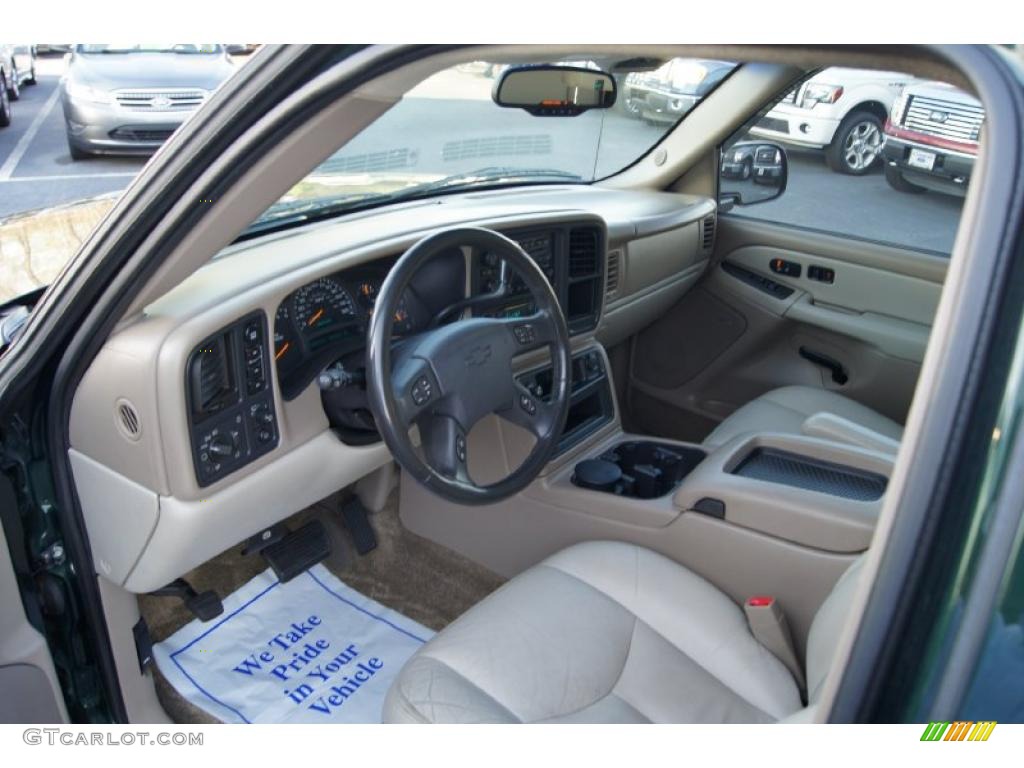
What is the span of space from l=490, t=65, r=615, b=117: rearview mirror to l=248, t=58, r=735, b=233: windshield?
40 mm

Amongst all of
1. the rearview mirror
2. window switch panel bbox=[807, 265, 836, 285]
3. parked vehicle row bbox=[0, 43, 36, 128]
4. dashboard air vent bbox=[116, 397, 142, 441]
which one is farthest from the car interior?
parked vehicle row bbox=[0, 43, 36, 128]

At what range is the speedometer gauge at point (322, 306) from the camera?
76.5 inches

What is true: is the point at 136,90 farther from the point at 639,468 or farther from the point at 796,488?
the point at 796,488

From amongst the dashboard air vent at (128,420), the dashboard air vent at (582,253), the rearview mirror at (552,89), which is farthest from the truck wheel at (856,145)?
the dashboard air vent at (128,420)

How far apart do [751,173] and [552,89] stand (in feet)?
4.87

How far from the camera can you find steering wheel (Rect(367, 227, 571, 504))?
165 centimetres

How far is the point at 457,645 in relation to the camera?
1716 mm

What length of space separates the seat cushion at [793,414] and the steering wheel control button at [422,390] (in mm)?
1178

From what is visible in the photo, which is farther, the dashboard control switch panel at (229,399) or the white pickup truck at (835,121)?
the white pickup truck at (835,121)

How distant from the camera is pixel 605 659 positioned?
173 centimetres

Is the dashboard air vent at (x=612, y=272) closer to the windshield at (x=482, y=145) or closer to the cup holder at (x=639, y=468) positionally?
the windshield at (x=482, y=145)

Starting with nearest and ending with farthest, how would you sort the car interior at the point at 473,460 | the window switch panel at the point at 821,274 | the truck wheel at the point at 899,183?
the car interior at the point at 473,460 → the truck wheel at the point at 899,183 → the window switch panel at the point at 821,274
